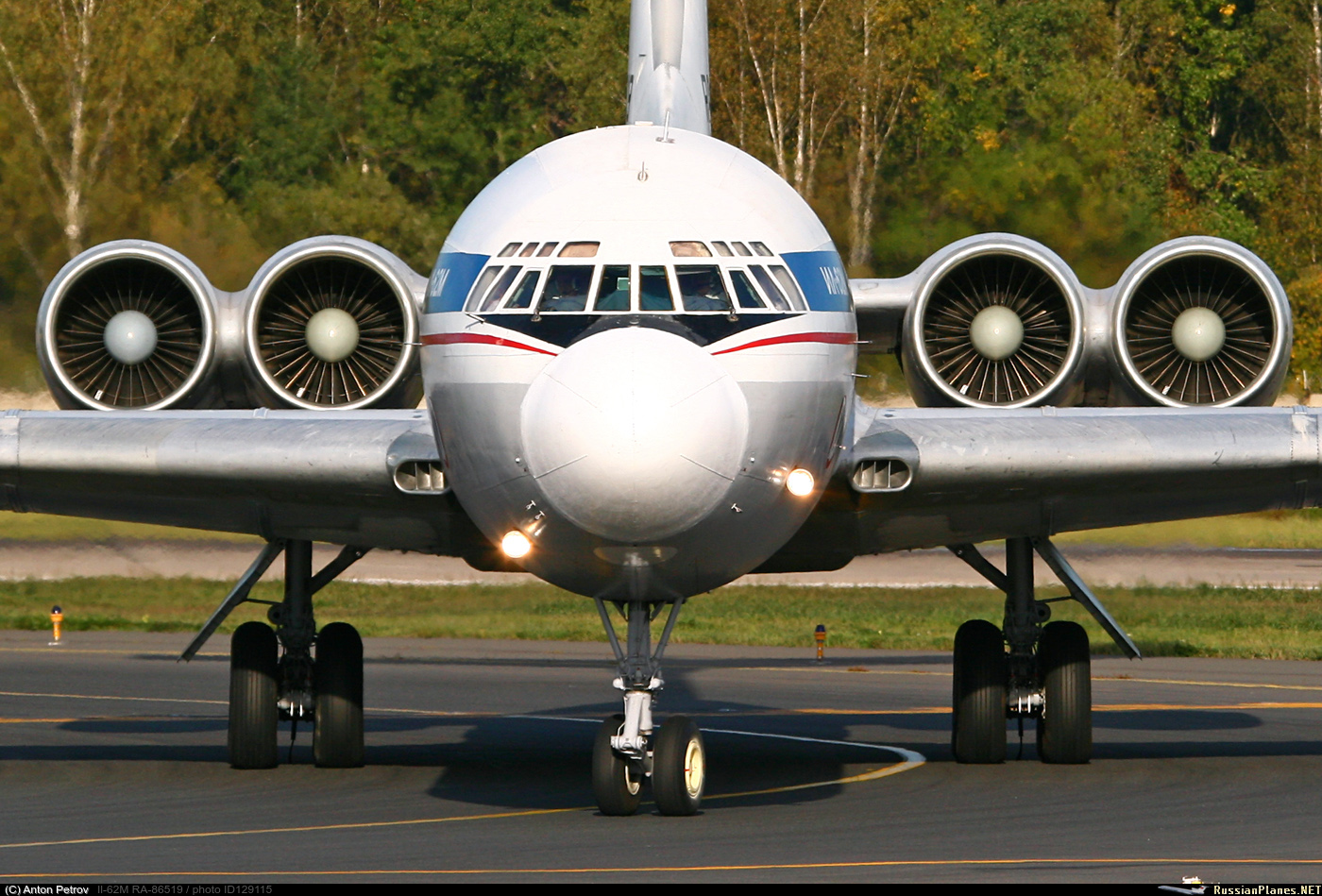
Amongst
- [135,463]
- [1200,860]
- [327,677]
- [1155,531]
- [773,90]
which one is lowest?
[1200,860]

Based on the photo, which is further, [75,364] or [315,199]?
[315,199]

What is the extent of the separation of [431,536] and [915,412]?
348 cm

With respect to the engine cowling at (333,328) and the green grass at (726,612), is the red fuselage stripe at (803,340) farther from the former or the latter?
the green grass at (726,612)

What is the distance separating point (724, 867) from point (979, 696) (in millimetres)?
6478

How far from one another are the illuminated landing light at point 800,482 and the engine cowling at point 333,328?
5130 millimetres

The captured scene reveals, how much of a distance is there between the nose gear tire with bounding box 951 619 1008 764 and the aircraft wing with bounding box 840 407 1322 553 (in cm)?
177

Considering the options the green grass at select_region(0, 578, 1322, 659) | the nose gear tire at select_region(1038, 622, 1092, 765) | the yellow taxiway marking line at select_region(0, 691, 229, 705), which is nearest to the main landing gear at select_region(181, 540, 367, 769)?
the nose gear tire at select_region(1038, 622, 1092, 765)

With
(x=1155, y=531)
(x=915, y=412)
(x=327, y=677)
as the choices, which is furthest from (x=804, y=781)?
(x=1155, y=531)

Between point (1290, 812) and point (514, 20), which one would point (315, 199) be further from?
point (1290, 812)

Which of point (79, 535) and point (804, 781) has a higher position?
point (79, 535)

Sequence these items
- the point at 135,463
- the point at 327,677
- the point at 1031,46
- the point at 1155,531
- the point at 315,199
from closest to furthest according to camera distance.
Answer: the point at 135,463, the point at 327,677, the point at 1155,531, the point at 315,199, the point at 1031,46

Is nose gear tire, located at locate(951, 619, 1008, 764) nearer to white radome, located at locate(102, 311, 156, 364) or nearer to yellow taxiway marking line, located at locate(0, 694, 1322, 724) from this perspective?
yellow taxiway marking line, located at locate(0, 694, 1322, 724)

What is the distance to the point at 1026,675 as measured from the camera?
17781mm

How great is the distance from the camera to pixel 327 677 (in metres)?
17.6
